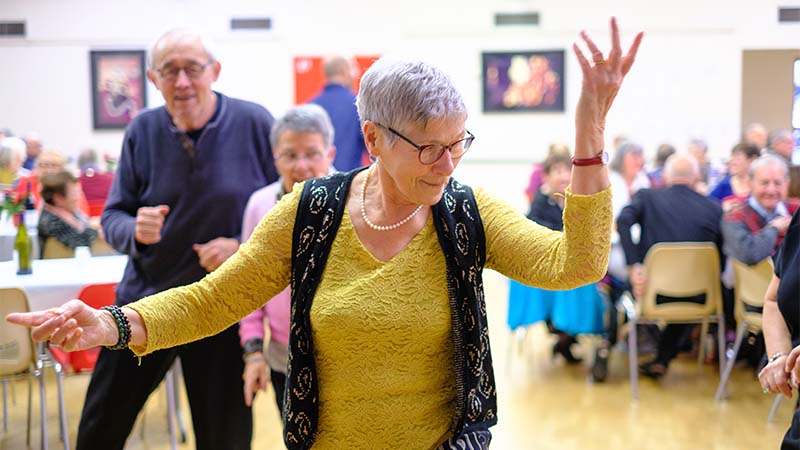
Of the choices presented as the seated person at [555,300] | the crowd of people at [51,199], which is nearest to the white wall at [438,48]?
the seated person at [555,300]

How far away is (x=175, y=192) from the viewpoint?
115 inches

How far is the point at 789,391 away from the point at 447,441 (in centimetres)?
90

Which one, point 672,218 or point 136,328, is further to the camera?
point 672,218

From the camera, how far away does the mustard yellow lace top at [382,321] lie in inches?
68.8

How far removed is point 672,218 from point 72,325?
4.57m

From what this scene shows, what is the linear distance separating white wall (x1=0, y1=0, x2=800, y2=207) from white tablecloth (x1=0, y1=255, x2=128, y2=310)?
24.2 ft

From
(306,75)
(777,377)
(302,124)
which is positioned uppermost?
(306,75)

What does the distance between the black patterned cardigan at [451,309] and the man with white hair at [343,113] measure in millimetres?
3696

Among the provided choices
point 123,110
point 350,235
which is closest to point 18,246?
point 350,235

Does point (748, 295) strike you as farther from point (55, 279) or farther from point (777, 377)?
point (55, 279)

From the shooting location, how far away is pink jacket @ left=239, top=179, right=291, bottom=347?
2854 millimetres

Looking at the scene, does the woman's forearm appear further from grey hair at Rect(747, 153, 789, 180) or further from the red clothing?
the red clothing

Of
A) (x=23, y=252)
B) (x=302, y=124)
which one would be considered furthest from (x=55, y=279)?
(x=302, y=124)

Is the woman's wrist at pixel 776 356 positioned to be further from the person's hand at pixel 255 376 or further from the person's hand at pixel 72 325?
the person's hand at pixel 72 325
